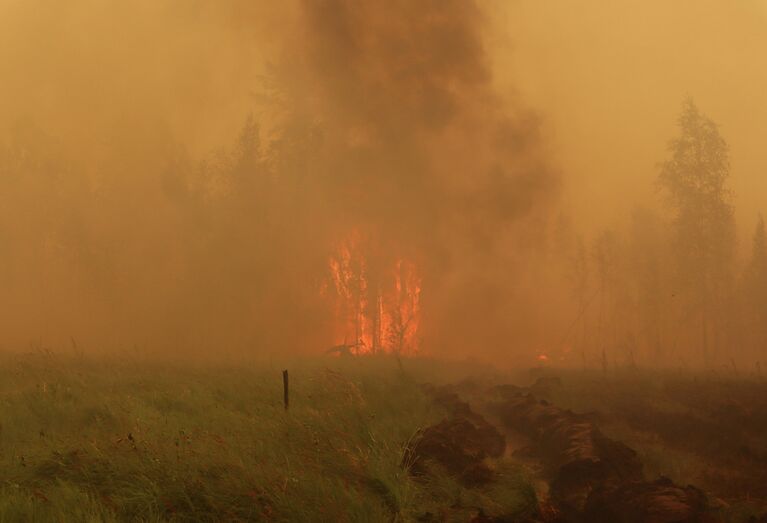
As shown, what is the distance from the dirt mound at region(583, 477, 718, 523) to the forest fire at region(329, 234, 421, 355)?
2376cm

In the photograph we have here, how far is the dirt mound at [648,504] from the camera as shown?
558 centimetres

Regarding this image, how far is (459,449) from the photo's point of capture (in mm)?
7707

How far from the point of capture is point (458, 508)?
19.4ft

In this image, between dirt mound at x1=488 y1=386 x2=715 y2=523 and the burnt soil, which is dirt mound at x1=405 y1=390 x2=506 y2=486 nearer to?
the burnt soil

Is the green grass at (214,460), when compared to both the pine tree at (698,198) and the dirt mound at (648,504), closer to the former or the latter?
the dirt mound at (648,504)

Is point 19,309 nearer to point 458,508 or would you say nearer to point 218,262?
point 218,262

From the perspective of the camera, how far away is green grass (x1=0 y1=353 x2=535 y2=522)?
16.2 feet

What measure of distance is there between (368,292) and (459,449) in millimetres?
24298

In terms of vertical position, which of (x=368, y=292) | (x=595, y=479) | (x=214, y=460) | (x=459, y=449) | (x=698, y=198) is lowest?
(x=595, y=479)

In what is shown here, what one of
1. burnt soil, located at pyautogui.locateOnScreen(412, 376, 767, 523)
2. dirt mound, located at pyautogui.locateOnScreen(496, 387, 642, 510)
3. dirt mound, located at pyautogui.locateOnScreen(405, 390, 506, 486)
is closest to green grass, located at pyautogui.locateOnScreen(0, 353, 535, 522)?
dirt mound, located at pyautogui.locateOnScreen(405, 390, 506, 486)

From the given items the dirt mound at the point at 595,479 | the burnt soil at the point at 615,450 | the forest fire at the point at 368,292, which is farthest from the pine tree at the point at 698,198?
the dirt mound at the point at 595,479

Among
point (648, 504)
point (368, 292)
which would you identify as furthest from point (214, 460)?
point (368, 292)

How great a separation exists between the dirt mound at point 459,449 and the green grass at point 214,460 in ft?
0.94

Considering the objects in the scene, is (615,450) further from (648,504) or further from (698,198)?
(698,198)
